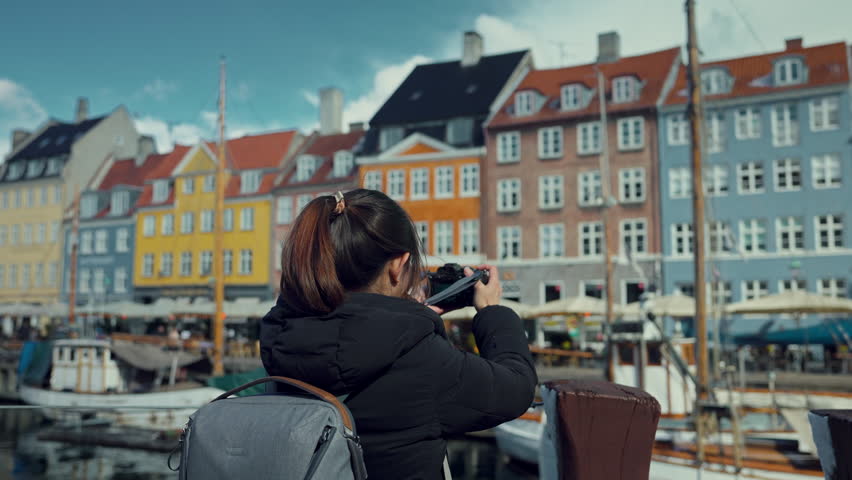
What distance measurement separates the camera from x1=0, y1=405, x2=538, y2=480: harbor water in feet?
50.1

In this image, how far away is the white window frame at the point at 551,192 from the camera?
3456 centimetres

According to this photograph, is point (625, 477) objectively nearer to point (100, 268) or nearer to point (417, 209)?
point (417, 209)

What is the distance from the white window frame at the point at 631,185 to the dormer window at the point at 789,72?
6219 millimetres

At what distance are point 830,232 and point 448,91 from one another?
18.4 meters

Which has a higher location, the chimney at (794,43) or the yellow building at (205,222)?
the chimney at (794,43)

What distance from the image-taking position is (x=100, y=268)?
1886 inches

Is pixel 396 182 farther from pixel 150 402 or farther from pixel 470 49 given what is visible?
pixel 150 402

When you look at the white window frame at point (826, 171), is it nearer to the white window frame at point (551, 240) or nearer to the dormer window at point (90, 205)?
the white window frame at point (551, 240)

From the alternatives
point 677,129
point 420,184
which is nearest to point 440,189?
point 420,184

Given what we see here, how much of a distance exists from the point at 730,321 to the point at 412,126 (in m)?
17.3

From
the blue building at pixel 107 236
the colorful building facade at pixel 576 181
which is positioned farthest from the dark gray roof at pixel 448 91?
the blue building at pixel 107 236

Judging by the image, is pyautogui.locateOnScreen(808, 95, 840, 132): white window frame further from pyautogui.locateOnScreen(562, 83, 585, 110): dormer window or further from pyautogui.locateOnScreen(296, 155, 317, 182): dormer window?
pyautogui.locateOnScreen(296, 155, 317, 182): dormer window

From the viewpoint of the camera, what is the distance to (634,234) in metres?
32.8

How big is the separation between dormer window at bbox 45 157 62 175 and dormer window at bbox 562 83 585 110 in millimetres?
33181
